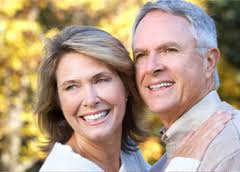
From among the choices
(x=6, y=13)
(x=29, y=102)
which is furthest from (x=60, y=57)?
(x=29, y=102)

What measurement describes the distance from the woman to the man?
7.7 inches

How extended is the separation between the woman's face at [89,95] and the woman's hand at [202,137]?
1.65 ft

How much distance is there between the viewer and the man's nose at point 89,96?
9.92 ft

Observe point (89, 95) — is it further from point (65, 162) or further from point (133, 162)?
point (133, 162)

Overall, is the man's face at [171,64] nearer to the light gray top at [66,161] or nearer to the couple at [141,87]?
the couple at [141,87]

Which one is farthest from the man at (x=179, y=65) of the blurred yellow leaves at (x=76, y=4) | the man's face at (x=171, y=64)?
the blurred yellow leaves at (x=76, y=4)

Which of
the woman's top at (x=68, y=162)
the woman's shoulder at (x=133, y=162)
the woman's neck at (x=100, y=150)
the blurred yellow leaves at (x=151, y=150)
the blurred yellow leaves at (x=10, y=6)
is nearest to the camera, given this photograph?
the woman's top at (x=68, y=162)

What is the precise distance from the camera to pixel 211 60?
296 centimetres

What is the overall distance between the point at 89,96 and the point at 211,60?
61 centimetres

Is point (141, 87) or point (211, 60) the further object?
point (141, 87)

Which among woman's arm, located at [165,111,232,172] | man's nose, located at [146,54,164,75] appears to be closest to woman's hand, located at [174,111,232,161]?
woman's arm, located at [165,111,232,172]

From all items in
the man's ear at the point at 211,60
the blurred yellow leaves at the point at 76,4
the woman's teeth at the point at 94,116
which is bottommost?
the blurred yellow leaves at the point at 76,4

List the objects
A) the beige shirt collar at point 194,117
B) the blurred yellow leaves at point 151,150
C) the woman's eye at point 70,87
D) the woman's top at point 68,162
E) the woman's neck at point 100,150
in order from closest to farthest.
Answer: the woman's top at point 68,162
the beige shirt collar at point 194,117
the woman's eye at point 70,87
the woman's neck at point 100,150
the blurred yellow leaves at point 151,150

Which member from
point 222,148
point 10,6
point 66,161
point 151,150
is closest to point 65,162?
point 66,161
